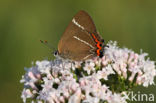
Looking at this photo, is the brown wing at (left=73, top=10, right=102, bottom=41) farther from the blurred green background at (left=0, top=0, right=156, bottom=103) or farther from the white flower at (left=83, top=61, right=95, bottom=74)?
the blurred green background at (left=0, top=0, right=156, bottom=103)

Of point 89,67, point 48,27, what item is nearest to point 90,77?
point 89,67

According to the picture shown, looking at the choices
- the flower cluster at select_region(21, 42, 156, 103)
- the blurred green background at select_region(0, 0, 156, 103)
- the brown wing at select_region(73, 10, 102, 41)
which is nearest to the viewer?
the flower cluster at select_region(21, 42, 156, 103)

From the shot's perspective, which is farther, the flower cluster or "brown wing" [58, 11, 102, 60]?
"brown wing" [58, 11, 102, 60]

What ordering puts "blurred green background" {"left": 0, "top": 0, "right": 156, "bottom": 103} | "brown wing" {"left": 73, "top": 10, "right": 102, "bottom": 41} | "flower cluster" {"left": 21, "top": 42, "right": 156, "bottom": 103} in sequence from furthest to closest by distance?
"blurred green background" {"left": 0, "top": 0, "right": 156, "bottom": 103} < "brown wing" {"left": 73, "top": 10, "right": 102, "bottom": 41} < "flower cluster" {"left": 21, "top": 42, "right": 156, "bottom": 103}

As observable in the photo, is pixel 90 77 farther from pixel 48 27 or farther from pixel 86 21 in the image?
pixel 48 27

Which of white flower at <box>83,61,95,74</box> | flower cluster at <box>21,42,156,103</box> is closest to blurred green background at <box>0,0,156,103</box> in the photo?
flower cluster at <box>21,42,156,103</box>

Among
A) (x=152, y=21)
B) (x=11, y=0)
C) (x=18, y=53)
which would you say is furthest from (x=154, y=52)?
(x=11, y=0)

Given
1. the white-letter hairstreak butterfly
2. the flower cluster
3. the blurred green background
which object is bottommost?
the flower cluster
